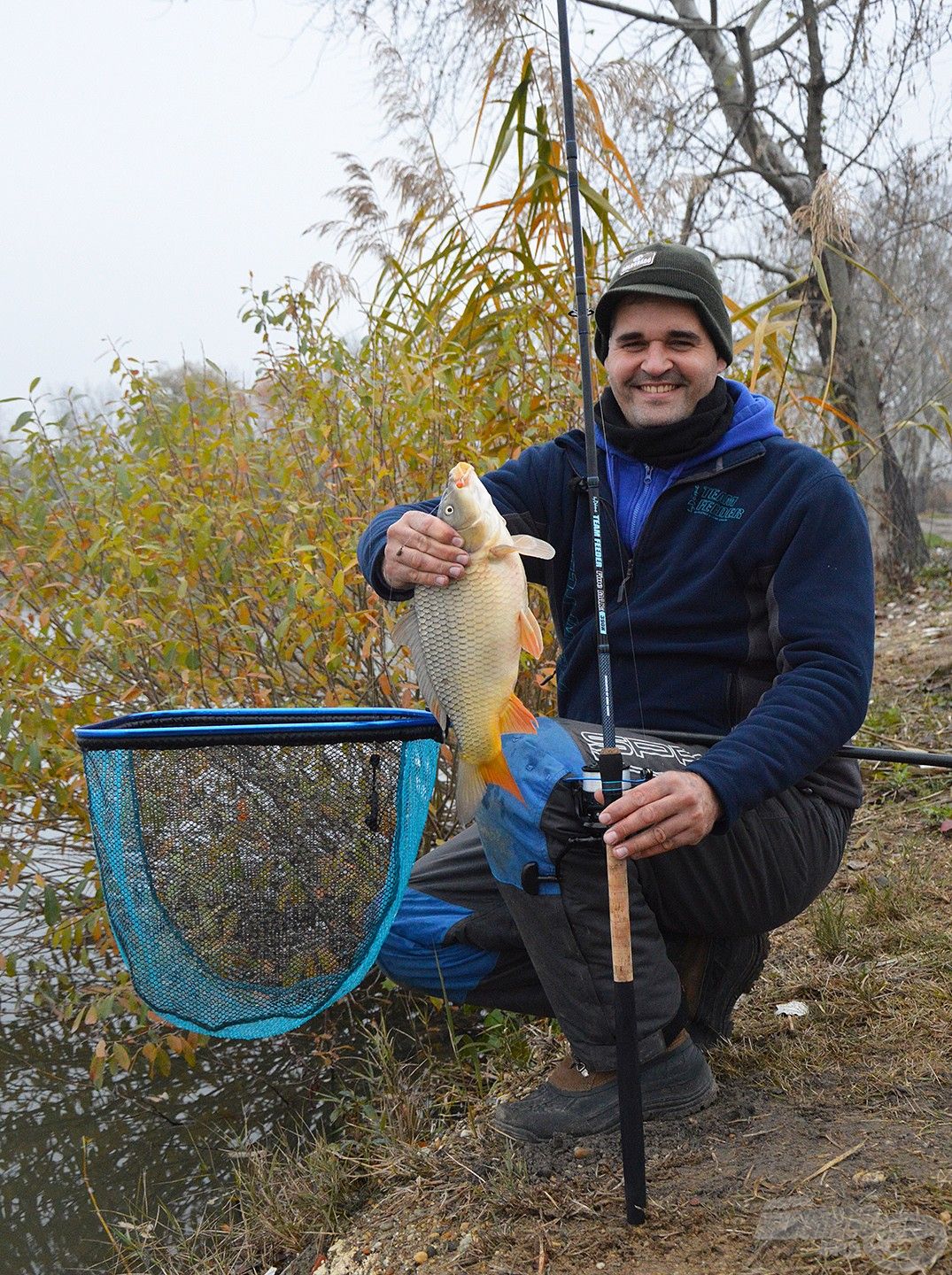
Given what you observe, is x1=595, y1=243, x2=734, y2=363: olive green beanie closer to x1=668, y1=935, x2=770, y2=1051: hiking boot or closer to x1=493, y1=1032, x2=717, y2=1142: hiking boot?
x1=668, y1=935, x2=770, y2=1051: hiking boot

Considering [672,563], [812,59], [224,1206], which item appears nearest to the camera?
[672,563]

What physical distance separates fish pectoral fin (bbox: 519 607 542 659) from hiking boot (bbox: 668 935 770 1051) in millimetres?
676

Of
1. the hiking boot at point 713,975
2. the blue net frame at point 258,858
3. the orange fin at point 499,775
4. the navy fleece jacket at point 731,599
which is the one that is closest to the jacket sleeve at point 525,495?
the navy fleece jacket at point 731,599

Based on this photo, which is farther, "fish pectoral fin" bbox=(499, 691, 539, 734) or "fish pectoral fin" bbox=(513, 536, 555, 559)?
"fish pectoral fin" bbox=(499, 691, 539, 734)

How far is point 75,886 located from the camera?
3279mm

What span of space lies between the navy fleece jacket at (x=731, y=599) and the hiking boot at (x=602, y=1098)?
541 mm

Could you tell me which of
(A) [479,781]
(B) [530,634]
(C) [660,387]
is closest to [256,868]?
(A) [479,781]

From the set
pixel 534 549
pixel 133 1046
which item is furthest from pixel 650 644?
pixel 133 1046

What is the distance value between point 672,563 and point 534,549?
492 millimetres

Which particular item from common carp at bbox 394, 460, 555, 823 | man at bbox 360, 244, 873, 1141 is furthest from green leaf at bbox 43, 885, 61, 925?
common carp at bbox 394, 460, 555, 823

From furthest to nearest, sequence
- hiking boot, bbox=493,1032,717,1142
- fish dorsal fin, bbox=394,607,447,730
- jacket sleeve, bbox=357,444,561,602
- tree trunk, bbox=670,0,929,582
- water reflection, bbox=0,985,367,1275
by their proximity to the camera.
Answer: tree trunk, bbox=670,0,929,582 < water reflection, bbox=0,985,367,1275 < jacket sleeve, bbox=357,444,561,602 < hiking boot, bbox=493,1032,717,1142 < fish dorsal fin, bbox=394,607,447,730

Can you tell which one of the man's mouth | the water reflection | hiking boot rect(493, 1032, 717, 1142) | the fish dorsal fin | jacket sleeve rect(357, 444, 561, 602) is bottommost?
the water reflection

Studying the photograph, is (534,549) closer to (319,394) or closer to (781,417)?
(319,394)

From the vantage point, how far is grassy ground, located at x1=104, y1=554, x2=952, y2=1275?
170 cm
